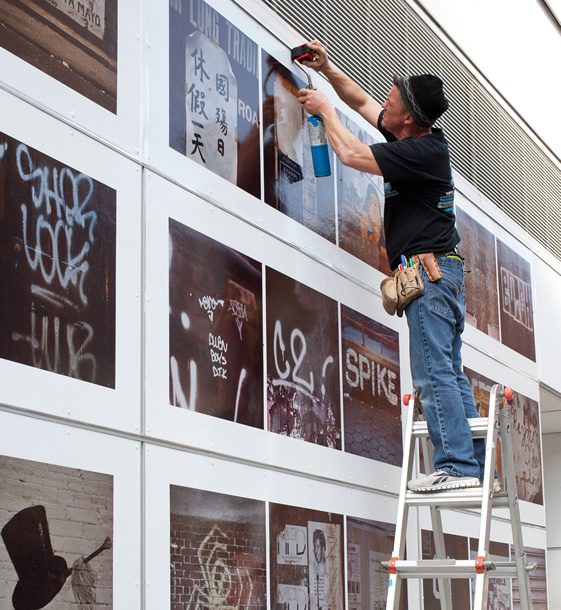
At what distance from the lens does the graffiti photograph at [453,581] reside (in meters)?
4.82

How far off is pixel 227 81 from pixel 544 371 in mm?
3604

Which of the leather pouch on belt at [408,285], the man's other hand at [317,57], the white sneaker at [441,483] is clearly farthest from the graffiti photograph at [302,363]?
the man's other hand at [317,57]

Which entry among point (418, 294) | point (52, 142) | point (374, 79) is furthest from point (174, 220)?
point (374, 79)

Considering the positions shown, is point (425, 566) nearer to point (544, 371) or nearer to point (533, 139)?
point (544, 371)

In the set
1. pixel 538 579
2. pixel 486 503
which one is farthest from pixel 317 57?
pixel 538 579

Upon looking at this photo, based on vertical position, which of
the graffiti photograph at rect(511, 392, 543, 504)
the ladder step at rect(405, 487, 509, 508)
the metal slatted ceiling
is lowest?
the ladder step at rect(405, 487, 509, 508)

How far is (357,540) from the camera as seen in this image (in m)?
4.27

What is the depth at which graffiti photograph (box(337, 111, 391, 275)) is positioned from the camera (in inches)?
180

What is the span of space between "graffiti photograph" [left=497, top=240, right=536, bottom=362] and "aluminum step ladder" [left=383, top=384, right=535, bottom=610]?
215 cm

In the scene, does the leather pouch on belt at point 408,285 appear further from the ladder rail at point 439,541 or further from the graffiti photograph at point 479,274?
the graffiti photograph at point 479,274

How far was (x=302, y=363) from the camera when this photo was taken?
409 centimetres

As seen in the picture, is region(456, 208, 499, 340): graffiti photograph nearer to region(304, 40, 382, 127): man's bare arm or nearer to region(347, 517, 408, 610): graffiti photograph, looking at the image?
region(304, 40, 382, 127): man's bare arm

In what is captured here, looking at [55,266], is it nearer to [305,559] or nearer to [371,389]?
[305,559]

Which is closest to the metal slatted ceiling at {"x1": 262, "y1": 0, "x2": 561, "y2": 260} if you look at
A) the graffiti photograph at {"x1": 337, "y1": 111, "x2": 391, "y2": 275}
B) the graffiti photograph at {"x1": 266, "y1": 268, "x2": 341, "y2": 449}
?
the graffiti photograph at {"x1": 337, "y1": 111, "x2": 391, "y2": 275}
